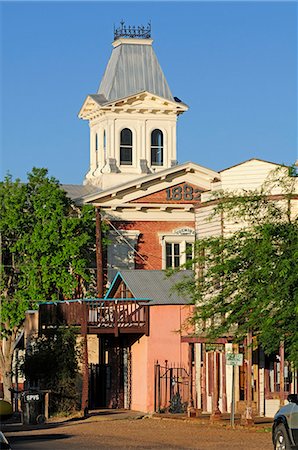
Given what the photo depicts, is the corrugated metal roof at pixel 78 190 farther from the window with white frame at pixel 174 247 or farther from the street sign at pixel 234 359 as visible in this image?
the street sign at pixel 234 359

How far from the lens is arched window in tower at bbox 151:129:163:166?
6631cm

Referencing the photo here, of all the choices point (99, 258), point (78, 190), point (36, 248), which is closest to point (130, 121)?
point (78, 190)

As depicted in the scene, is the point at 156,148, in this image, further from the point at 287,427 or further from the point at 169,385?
the point at 287,427

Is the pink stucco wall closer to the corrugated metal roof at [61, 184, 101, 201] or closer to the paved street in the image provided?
the paved street

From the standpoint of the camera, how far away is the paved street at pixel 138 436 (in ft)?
91.8

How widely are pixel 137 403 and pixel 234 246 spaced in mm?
12873

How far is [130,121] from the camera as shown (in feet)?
214

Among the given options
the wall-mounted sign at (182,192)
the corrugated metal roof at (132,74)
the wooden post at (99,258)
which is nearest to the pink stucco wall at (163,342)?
the wooden post at (99,258)

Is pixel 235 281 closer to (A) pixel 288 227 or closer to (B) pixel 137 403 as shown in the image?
(A) pixel 288 227

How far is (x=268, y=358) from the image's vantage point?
39.0 m

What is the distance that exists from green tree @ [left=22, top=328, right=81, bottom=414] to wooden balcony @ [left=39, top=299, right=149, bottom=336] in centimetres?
76

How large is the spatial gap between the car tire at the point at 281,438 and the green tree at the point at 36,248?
32.2m

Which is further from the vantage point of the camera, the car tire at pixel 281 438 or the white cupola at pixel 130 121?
the white cupola at pixel 130 121

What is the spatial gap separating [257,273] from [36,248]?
24258 mm
